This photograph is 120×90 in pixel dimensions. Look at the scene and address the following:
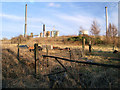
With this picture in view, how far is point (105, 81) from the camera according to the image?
394 cm

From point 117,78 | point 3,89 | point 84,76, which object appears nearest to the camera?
point 117,78

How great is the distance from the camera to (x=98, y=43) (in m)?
21.6

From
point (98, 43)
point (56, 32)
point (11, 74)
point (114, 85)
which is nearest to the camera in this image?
point (114, 85)

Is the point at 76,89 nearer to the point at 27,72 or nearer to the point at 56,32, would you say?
the point at 27,72

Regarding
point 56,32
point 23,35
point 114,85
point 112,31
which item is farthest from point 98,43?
point 114,85

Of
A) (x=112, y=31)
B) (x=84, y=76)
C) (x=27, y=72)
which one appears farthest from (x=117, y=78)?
(x=112, y=31)

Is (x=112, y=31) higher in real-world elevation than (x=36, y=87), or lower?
higher

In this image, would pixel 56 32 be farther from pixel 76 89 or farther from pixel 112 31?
pixel 76 89

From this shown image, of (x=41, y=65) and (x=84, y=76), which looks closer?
(x=84, y=76)

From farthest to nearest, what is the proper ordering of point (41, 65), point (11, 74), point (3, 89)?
point (41, 65), point (11, 74), point (3, 89)

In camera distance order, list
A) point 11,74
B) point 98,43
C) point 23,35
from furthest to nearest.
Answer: point 23,35 → point 98,43 → point 11,74

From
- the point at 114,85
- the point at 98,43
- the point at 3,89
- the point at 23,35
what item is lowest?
the point at 3,89

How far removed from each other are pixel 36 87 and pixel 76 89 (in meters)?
1.31

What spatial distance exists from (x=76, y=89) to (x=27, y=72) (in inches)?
107
